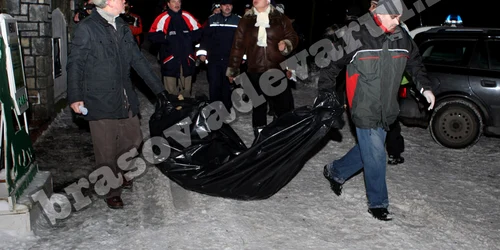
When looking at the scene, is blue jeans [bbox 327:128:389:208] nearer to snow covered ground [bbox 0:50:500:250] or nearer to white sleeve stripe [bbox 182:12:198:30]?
snow covered ground [bbox 0:50:500:250]

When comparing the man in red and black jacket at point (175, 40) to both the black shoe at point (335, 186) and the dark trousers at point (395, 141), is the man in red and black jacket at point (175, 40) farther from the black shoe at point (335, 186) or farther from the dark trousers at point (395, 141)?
the black shoe at point (335, 186)

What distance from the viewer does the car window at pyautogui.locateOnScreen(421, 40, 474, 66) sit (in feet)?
25.4

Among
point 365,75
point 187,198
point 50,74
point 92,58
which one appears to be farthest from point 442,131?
point 50,74

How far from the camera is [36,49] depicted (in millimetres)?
8258

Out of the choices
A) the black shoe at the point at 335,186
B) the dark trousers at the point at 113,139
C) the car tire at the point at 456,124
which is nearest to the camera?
the dark trousers at the point at 113,139

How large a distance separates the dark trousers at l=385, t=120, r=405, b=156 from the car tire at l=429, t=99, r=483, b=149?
4.50 feet

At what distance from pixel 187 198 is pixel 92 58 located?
168 cm

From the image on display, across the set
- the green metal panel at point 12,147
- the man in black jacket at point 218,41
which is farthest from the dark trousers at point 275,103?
the green metal panel at point 12,147

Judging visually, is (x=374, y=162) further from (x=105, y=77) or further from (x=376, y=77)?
(x=105, y=77)

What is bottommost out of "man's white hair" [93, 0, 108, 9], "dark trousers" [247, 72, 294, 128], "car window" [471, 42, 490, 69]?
"dark trousers" [247, 72, 294, 128]

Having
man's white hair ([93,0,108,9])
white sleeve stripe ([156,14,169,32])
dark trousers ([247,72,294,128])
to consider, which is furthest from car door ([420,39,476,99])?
man's white hair ([93,0,108,9])

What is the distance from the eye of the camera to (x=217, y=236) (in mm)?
4578

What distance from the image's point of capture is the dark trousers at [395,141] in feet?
21.9

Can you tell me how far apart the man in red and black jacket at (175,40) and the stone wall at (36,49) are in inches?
67.8
